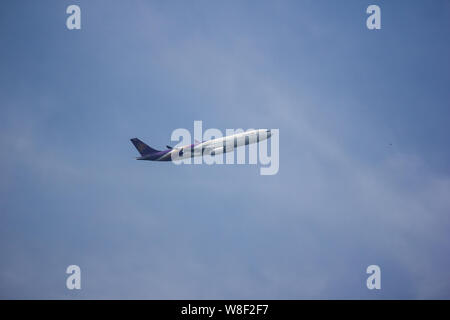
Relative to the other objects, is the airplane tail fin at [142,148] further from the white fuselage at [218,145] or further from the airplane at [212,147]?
the white fuselage at [218,145]

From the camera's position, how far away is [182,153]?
135500 mm

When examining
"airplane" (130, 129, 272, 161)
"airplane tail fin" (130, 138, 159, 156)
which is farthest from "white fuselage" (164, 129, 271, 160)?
"airplane tail fin" (130, 138, 159, 156)

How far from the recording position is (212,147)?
5192 inches

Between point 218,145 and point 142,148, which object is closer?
point 218,145

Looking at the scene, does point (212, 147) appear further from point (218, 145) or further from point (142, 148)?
point (142, 148)

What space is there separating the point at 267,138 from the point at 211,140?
2240 cm

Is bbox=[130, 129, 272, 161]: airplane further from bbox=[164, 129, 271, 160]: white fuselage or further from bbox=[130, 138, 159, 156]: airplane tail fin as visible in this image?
bbox=[130, 138, 159, 156]: airplane tail fin

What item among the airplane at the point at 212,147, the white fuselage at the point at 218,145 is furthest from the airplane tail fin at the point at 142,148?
the white fuselage at the point at 218,145

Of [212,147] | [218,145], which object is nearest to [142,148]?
[212,147]

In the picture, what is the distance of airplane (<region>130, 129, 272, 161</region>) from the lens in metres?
132
